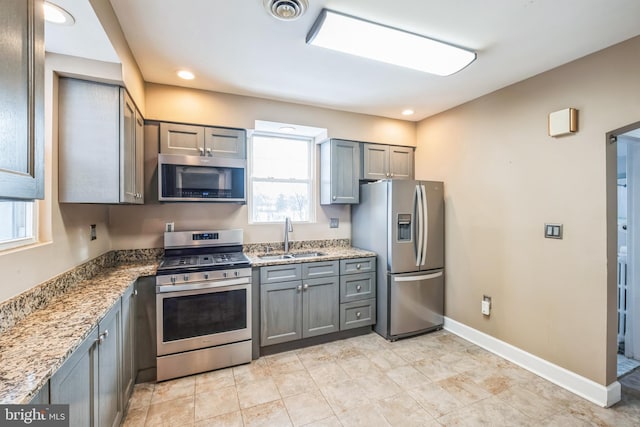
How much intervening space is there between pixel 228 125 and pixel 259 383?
2.43 m

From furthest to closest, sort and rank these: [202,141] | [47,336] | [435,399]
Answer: [202,141] < [435,399] < [47,336]

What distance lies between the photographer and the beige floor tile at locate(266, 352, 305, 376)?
2.52 meters

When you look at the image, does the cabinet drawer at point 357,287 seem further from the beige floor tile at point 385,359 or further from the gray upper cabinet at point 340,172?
Result: the gray upper cabinet at point 340,172

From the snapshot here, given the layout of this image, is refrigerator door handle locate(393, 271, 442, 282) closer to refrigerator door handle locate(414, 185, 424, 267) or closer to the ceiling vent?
refrigerator door handle locate(414, 185, 424, 267)

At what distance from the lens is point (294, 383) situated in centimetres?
233

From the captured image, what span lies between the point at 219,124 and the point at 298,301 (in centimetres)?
197

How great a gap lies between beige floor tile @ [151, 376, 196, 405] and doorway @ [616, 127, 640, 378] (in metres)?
3.79

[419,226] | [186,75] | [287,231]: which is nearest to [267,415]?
[287,231]

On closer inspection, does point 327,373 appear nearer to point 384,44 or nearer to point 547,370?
point 547,370

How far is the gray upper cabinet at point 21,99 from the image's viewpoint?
31.5 inches

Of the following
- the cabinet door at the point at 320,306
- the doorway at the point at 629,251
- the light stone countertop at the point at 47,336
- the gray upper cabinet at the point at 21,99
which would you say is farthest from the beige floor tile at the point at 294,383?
the doorway at the point at 629,251

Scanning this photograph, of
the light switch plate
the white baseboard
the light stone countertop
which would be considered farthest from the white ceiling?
the white baseboard

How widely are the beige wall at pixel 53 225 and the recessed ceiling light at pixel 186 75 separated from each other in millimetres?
708

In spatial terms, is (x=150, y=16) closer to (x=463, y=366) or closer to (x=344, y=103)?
(x=344, y=103)
